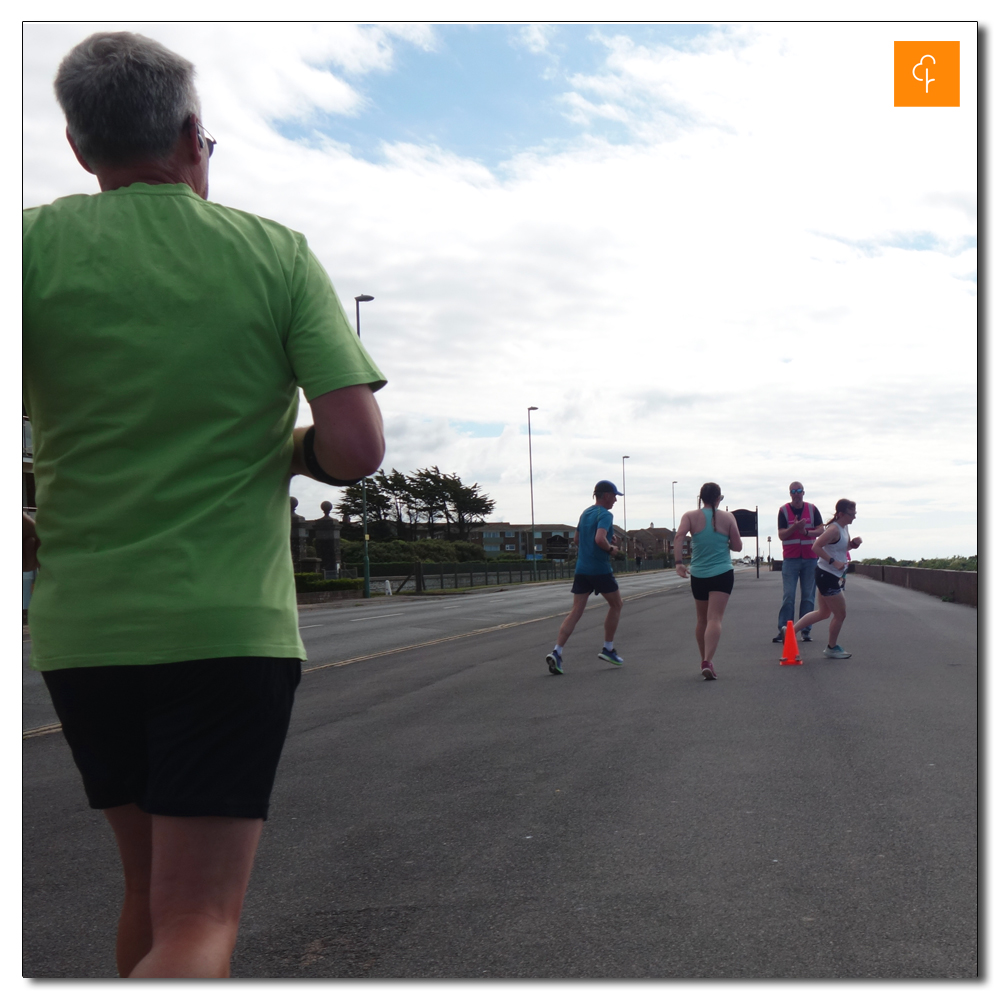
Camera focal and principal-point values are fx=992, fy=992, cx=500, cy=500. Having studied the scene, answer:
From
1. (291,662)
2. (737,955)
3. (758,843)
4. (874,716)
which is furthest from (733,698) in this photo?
(291,662)

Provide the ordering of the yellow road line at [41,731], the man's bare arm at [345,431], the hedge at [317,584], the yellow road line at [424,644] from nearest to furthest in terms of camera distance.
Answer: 1. the man's bare arm at [345,431]
2. the yellow road line at [41,731]
3. the yellow road line at [424,644]
4. the hedge at [317,584]

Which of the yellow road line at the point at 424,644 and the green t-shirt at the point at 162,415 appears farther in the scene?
the yellow road line at the point at 424,644

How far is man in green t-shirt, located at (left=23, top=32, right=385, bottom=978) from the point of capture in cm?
153

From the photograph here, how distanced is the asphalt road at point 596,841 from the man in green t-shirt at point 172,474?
1571 millimetres

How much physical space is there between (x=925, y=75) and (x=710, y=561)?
677cm

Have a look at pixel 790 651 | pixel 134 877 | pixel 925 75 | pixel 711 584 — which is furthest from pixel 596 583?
pixel 134 877

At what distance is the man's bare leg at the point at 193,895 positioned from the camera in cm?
150

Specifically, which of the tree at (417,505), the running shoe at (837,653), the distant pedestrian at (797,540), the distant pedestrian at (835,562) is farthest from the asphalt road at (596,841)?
the tree at (417,505)

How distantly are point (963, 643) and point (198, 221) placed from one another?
12.2m

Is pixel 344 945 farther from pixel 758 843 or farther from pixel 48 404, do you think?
pixel 48 404

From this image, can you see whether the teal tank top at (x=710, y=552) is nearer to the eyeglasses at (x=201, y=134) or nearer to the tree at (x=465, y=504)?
the eyeglasses at (x=201, y=134)

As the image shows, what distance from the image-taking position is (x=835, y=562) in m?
10.2

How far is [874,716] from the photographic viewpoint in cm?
685

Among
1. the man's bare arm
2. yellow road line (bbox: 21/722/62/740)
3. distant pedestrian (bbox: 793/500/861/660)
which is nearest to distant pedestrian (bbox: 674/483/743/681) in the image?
distant pedestrian (bbox: 793/500/861/660)
